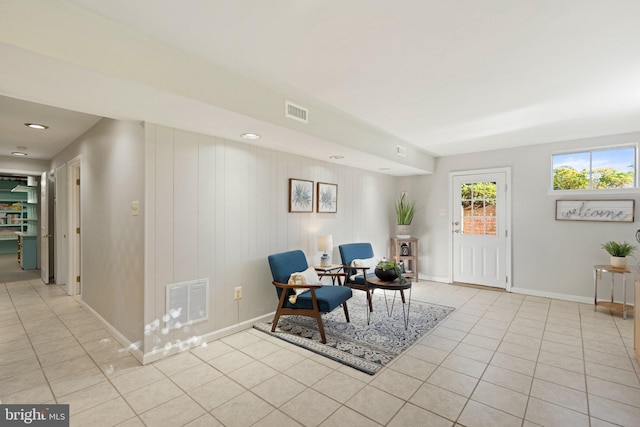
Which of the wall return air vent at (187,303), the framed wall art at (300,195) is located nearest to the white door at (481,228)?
the framed wall art at (300,195)

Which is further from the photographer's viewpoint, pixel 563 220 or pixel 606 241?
pixel 563 220

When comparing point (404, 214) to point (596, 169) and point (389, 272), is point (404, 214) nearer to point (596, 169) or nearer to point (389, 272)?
point (389, 272)

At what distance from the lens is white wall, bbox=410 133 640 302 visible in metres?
4.18

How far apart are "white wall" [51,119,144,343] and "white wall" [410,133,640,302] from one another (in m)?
4.99

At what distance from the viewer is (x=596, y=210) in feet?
13.7

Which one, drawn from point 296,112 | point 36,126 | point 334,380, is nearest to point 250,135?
point 296,112

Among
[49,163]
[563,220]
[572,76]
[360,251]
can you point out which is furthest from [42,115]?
[563,220]

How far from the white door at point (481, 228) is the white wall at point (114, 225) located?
500 cm

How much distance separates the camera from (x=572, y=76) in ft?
7.86

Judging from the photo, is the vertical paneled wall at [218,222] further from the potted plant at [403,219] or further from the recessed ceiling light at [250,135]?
the potted plant at [403,219]

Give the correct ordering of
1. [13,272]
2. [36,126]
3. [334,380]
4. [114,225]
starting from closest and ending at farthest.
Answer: [334,380], [114,225], [36,126], [13,272]

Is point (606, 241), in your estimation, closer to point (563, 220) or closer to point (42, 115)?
point (563, 220)

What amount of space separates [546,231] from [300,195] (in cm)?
385

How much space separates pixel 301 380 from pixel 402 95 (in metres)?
2.64
